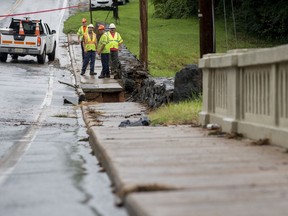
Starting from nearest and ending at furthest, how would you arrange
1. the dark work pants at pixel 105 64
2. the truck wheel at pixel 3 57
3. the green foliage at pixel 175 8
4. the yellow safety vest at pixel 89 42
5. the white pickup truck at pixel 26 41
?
1. the dark work pants at pixel 105 64
2. the yellow safety vest at pixel 89 42
3. the white pickup truck at pixel 26 41
4. the truck wheel at pixel 3 57
5. the green foliage at pixel 175 8

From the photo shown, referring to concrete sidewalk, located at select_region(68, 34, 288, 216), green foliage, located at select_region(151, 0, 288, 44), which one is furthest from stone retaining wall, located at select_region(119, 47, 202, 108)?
green foliage, located at select_region(151, 0, 288, 44)

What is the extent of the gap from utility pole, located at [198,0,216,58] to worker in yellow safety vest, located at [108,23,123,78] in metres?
9.62

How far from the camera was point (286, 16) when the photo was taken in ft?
124

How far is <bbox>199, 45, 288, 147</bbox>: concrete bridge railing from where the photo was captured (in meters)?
9.56

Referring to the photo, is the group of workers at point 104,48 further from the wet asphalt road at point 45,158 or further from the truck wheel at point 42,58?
the truck wheel at point 42,58

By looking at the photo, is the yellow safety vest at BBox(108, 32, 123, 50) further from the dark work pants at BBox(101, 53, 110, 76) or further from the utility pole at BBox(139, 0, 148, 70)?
the utility pole at BBox(139, 0, 148, 70)

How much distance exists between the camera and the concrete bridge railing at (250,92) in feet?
31.4

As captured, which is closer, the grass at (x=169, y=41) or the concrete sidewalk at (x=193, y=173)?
the concrete sidewalk at (x=193, y=173)

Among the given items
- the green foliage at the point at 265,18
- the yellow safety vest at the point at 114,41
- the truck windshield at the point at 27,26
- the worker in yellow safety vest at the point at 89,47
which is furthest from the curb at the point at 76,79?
the green foliage at the point at 265,18

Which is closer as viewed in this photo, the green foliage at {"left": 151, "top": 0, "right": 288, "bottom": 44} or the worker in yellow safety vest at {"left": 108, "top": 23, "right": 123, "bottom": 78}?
the worker in yellow safety vest at {"left": 108, "top": 23, "right": 123, "bottom": 78}

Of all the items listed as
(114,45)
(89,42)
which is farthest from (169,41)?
(114,45)

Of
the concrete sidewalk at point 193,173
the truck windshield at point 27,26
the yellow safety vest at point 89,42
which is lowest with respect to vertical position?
the concrete sidewalk at point 193,173

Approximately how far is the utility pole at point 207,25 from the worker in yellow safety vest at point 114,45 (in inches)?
379

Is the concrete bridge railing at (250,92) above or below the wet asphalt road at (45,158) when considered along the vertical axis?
above
